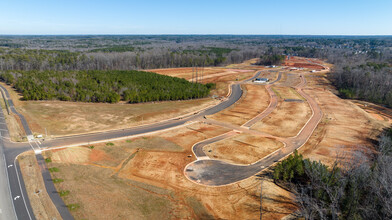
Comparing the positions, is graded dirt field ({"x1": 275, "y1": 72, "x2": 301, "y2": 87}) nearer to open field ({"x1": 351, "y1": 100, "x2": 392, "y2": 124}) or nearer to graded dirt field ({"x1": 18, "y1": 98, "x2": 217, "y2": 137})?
open field ({"x1": 351, "y1": 100, "x2": 392, "y2": 124})

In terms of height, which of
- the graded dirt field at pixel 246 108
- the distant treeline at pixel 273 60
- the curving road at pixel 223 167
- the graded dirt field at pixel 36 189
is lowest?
the curving road at pixel 223 167

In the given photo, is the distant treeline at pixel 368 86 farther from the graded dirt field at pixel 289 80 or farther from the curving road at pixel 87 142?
the curving road at pixel 87 142

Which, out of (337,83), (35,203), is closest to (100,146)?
(35,203)

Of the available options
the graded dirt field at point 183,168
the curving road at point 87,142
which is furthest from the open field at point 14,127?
the graded dirt field at point 183,168

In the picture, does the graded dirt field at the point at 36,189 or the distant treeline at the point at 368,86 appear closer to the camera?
the graded dirt field at the point at 36,189

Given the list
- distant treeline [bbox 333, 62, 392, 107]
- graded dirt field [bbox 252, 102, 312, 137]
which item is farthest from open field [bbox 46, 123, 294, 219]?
distant treeline [bbox 333, 62, 392, 107]

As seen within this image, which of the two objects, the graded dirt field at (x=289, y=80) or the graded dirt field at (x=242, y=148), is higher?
the graded dirt field at (x=289, y=80)

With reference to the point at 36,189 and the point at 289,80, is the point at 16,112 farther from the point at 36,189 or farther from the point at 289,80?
the point at 289,80
